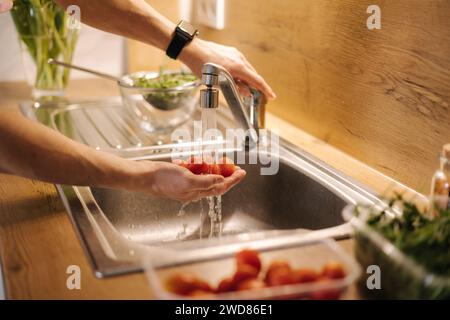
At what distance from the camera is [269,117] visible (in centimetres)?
166

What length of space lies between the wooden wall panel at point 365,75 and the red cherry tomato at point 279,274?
0.46m

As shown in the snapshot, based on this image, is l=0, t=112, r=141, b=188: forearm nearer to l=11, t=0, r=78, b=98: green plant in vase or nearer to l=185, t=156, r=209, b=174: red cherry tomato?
l=185, t=156, r=209, b=174: red cherry tomato

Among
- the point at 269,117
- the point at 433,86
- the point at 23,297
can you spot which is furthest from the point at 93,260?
the point at 269,117

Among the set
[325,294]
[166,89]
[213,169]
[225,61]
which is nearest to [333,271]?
[325,294]

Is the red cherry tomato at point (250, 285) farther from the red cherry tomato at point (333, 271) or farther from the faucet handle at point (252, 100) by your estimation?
the faucet handle at point (252, 100)

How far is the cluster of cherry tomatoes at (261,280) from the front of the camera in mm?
722

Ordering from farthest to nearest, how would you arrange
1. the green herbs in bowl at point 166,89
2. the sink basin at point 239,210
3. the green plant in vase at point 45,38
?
1. the green plant in vase at point 45,38
2. the green herbs in bowl at point 166,89
3. the sink basin at point 239,210

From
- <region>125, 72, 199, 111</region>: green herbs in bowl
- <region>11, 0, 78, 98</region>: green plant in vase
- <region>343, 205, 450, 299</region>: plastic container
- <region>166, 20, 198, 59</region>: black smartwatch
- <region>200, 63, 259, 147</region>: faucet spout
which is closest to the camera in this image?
<region>343, 205, 450, 299</region>: plastic container

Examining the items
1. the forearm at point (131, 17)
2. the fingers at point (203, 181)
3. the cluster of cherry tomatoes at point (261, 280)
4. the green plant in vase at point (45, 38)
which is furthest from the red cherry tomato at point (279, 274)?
the green plant in vase at point (45, 38)

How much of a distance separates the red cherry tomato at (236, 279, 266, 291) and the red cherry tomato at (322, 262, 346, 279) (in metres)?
0.08

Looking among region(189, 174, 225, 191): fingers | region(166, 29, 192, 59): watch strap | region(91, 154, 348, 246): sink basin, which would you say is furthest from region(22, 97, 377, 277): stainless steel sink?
region(166, 29, 192, 59): watch strap

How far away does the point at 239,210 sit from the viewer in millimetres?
1377

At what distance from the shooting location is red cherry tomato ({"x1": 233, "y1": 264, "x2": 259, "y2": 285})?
0.74 meters

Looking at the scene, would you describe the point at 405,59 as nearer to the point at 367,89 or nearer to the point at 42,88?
the point at 367,89
